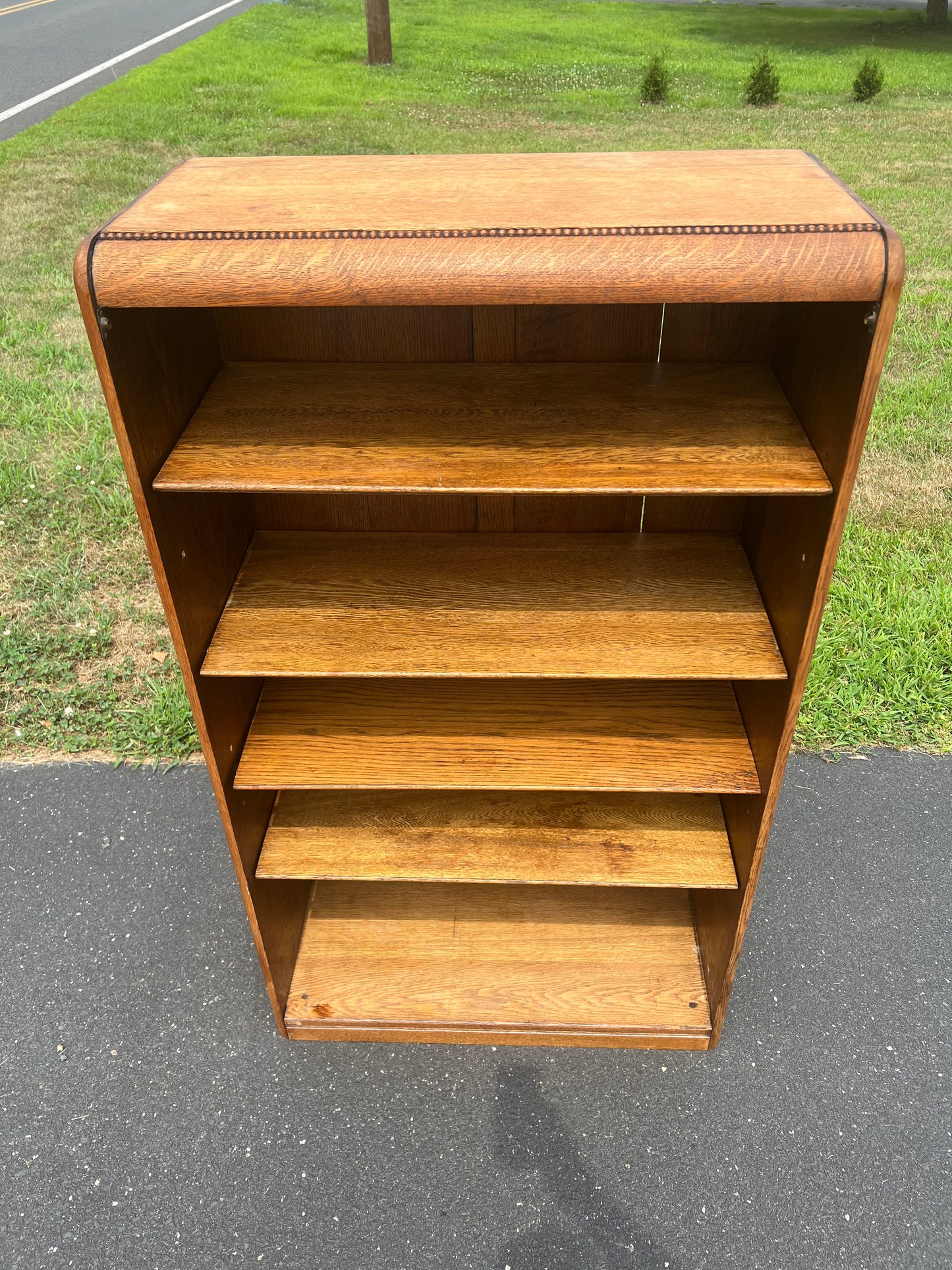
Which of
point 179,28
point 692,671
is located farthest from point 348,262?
point 179,28

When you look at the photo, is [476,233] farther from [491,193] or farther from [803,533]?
[803,533]

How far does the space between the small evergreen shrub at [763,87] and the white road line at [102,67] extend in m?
8.18

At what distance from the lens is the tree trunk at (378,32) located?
1139 cm

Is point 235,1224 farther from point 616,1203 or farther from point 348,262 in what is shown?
point 348,262

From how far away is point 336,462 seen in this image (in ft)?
5.18

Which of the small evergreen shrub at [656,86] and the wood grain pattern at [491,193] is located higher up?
the wood grain pattern at [491,193]

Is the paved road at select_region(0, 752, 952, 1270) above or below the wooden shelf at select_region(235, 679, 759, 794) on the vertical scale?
below

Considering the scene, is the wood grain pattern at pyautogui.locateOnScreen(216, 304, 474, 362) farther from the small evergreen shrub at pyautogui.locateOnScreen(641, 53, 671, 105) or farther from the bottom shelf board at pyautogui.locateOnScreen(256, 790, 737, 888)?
the small evergreen shrub at pyautogui.locateOnScreen(641, 53, 671, 105)

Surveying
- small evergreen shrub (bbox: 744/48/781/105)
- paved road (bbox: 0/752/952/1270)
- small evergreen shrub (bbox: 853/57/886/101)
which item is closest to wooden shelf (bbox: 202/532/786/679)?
paved road (bbox: 0/752/952/1270)

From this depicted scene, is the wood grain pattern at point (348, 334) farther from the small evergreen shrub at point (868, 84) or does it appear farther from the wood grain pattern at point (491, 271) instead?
the small evergreen shrub at point (868, 84)

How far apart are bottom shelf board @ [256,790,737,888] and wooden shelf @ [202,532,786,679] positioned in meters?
0.58

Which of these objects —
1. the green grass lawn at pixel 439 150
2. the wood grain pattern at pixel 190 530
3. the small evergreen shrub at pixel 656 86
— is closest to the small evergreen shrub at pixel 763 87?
the green grass lawn at pixel 439 150

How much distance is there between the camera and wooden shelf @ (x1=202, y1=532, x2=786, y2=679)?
1.77m

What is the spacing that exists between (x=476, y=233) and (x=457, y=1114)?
1994mm
